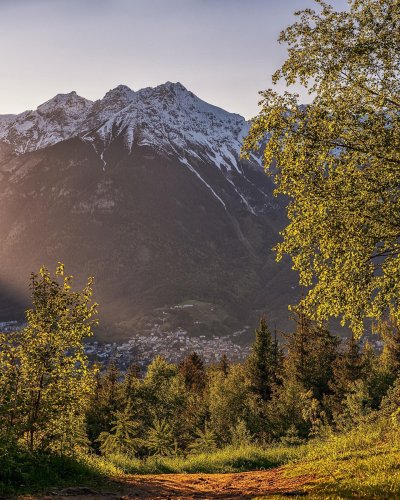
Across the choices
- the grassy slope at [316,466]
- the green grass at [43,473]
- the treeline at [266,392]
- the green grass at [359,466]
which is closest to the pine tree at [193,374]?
the treeline at [266,392]

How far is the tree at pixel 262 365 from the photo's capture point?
191 ft

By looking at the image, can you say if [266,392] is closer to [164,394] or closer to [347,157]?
[164,394]

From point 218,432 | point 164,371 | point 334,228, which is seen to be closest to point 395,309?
point 334,228

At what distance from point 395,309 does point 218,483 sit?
30.1 ft

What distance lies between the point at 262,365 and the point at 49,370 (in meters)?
45.7

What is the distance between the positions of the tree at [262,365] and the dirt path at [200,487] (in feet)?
137

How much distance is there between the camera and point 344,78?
16766 millimetres

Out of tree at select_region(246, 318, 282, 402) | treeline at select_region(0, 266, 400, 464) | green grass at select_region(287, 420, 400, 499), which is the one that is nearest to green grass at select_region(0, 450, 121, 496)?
treeline at select_region(0, 266, 400, 464)

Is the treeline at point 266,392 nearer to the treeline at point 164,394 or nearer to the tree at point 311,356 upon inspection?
the tree at point 311,356

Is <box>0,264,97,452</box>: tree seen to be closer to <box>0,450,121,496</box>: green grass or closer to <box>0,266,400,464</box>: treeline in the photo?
<box>0,266,400,464</box>: treeline

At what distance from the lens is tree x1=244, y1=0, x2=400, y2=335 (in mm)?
15898

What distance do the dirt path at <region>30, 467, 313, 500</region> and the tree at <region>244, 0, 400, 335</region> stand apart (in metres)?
6.14

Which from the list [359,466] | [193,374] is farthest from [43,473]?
[193,374]

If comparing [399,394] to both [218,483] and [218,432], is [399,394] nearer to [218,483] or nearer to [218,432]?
[218,483]
